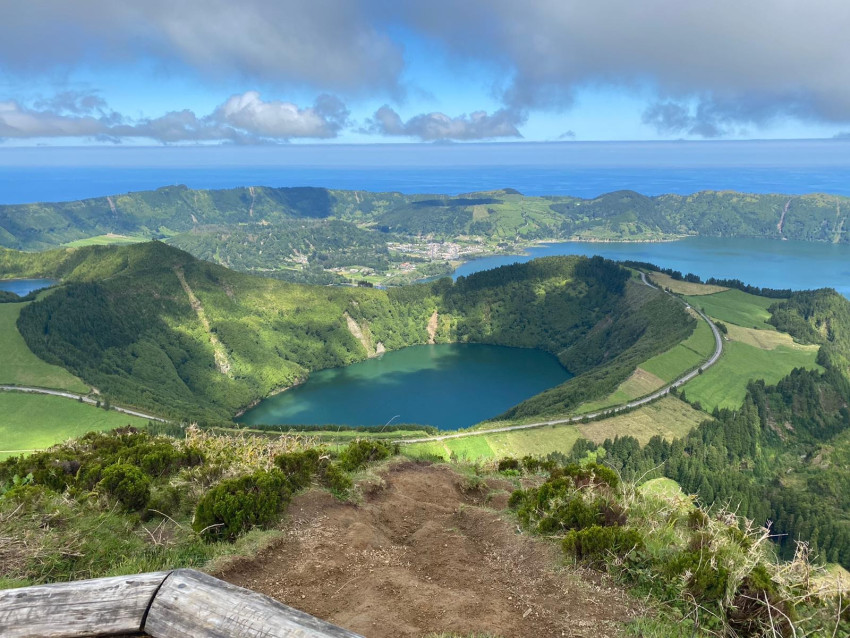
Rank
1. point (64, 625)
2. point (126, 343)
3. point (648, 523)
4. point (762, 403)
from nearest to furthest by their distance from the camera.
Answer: point (64, 625) < point (648, 523) < point (762, 403) < point (126, 343)

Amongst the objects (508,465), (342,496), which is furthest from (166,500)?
(508,465)

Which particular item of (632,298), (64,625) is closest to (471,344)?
(632,298)

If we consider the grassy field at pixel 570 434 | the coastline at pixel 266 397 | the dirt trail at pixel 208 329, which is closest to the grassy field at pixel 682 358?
the grassy field at pixel 570 434

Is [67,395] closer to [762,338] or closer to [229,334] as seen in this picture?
[229,334]

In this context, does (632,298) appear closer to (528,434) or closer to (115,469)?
(528,434)

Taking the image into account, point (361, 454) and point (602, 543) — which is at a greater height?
point (602, 543)

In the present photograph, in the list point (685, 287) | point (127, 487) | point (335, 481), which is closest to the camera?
point (127, 487)
